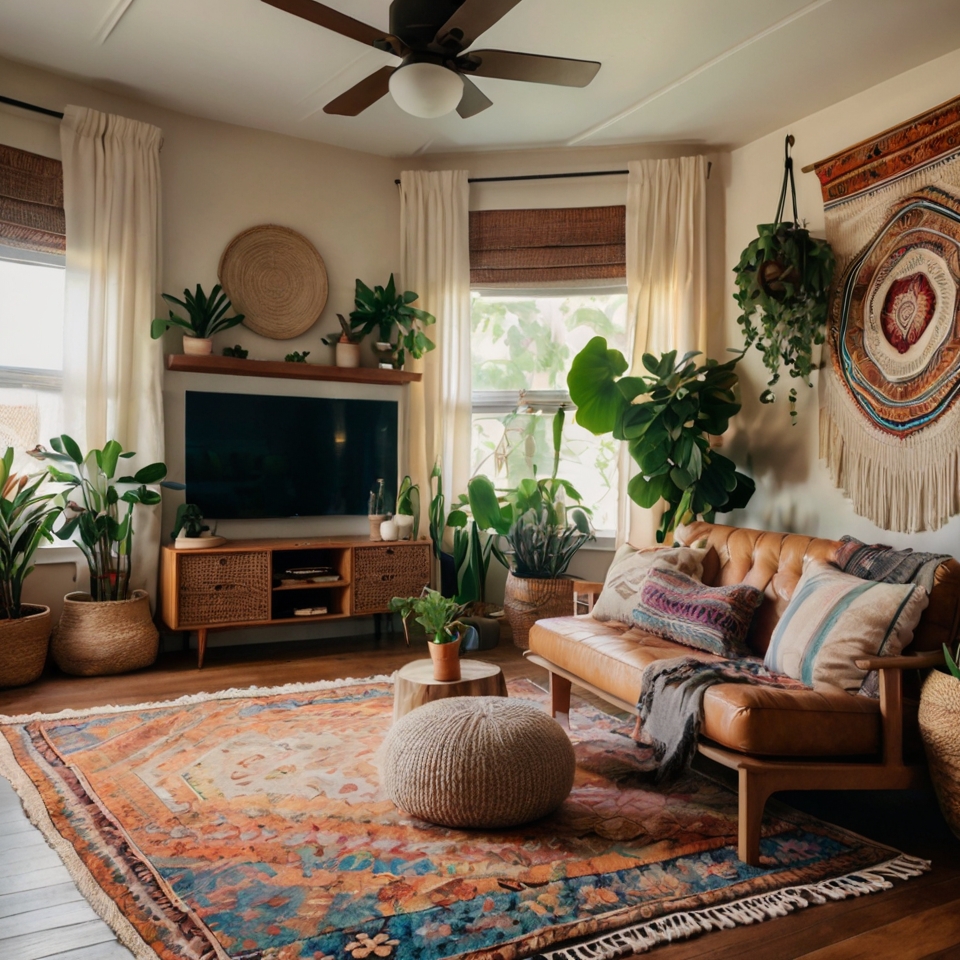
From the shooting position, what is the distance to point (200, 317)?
428 centimetres

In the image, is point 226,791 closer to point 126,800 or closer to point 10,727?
point 126,800

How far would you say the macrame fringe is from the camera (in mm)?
3312

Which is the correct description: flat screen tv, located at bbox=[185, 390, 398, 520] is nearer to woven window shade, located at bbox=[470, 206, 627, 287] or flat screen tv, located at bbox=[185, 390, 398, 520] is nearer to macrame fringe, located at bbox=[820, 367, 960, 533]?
woven window shade, located at bbox=[470, 206, 627, 287]

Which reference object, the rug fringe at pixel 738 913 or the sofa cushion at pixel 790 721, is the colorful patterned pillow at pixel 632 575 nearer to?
the sofa cushion at pixel 790 721

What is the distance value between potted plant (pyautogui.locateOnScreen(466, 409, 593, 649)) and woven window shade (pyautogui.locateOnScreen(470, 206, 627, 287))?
35.3 inches

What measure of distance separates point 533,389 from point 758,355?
4.43ft

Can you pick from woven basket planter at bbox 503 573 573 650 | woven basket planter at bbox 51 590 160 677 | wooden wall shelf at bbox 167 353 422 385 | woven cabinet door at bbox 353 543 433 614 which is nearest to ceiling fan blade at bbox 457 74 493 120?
wooden wall shelf at bbox 167 353 422 385

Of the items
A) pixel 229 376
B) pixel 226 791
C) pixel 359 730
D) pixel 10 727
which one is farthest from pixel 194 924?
pixel 229 376

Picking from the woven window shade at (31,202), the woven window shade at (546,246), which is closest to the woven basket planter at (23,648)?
the woven window shade at (31,202)

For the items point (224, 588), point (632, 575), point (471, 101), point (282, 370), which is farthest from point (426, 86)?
point (224, 588)

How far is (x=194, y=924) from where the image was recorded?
5.85 feet

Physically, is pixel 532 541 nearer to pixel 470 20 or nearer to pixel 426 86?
pixel 426 86

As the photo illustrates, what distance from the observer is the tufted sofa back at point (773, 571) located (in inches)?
93.4

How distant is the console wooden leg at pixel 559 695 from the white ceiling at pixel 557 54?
8.76ft
